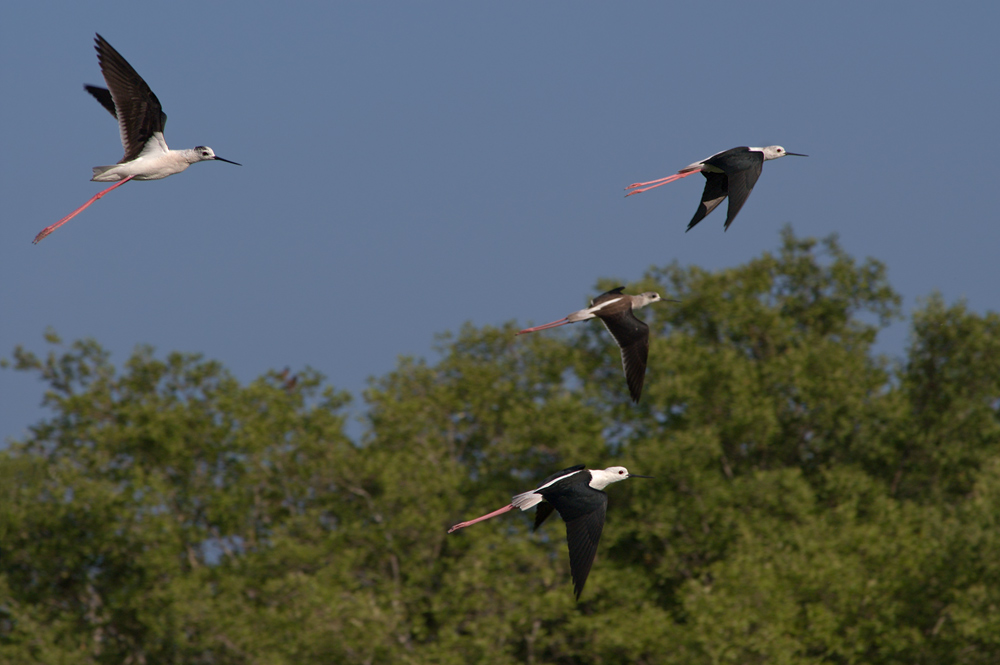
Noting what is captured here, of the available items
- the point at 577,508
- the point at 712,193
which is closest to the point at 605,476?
the point at 577,508

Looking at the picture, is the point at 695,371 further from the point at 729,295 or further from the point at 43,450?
the point at 43,450

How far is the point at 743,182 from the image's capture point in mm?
11125

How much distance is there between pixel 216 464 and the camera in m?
28.3

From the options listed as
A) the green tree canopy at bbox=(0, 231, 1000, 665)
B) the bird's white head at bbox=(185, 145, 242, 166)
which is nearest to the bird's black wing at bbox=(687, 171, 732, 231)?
the bird's white head at bbox=(185, 145, 242, 166)

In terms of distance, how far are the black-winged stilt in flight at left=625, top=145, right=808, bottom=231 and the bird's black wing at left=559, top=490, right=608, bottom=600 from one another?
2.45 metres

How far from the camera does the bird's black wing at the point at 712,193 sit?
1224cm

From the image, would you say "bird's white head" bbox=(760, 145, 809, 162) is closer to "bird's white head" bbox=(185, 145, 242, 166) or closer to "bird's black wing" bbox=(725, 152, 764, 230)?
"bird's black wing" bbox=(725, 152, 764, 230)

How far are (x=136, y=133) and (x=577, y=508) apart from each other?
198 inches

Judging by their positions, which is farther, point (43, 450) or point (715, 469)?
point (43, 450)

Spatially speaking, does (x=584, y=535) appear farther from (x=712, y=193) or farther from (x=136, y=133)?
(x=136, y=133)

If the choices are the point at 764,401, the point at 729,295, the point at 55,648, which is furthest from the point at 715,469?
the point at 55,648

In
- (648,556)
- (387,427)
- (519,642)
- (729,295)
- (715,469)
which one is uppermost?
(729,295)

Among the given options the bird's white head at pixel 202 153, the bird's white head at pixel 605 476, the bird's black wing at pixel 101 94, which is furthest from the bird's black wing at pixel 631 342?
the bird's black wing at pixel 101 94

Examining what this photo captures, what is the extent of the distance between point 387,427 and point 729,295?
8449 millimetres
